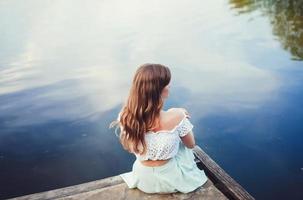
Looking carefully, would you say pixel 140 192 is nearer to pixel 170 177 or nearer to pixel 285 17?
pixel 170 177

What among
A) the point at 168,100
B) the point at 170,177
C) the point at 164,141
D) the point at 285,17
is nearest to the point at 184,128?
the point at 164,141

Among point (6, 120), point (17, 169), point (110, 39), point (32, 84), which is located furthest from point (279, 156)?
point (110, 39)

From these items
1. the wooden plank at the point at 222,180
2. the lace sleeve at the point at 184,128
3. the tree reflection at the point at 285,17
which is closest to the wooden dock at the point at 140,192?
the wooden plank at the point at 222,180

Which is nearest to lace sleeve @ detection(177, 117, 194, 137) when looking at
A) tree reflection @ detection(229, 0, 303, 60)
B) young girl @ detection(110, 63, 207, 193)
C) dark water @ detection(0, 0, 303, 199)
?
young girl @ detection(110, 63, 207, 193)

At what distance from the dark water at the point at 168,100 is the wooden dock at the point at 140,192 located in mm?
1501

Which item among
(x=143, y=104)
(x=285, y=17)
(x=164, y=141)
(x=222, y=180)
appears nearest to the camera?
(x=143, y=104)

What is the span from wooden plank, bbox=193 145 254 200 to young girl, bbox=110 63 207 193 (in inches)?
7.4

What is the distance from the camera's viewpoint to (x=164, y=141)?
3.01m

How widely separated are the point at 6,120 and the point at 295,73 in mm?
5313

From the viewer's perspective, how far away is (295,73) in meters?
7.53

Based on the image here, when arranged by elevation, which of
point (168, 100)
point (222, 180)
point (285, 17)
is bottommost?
point (168, 100)

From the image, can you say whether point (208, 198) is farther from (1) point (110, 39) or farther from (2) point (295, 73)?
(1) point (110, 39)

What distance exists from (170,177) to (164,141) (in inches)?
11.8

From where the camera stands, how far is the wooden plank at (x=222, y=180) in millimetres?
3100
